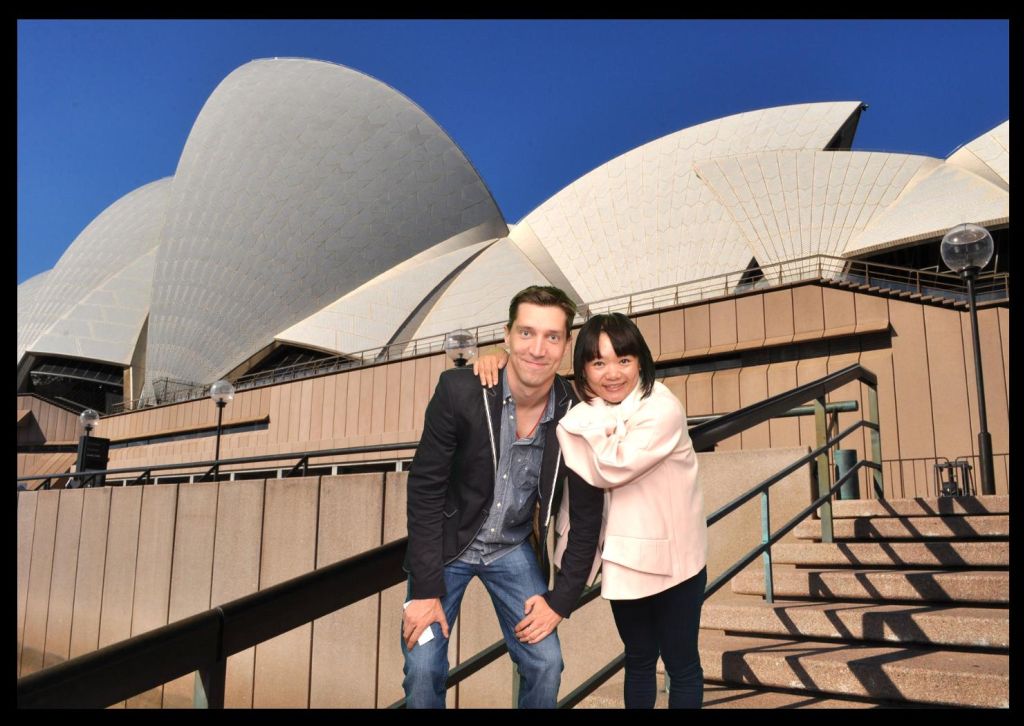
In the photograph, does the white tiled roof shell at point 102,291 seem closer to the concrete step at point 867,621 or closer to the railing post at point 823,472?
the railing post at point 823,472

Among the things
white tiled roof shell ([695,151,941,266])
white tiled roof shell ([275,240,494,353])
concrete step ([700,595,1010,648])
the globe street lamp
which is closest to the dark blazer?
concrete step ([700,595,1010,648])

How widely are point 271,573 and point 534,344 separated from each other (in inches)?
212

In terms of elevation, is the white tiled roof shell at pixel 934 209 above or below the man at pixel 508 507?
above

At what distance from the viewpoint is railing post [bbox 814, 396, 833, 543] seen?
3844 millimetres

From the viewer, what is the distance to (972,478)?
9547mm

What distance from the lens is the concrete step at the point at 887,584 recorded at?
9.91 ft

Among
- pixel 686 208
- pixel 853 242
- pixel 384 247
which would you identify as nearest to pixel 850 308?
pixel 853 242

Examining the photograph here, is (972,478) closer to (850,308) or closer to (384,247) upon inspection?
(850,308)

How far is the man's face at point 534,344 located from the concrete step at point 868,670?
1.58m

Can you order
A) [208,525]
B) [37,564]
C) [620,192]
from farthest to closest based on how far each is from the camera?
[620,192], [37,564], [208,525]

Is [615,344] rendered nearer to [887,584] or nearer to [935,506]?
[887,584]

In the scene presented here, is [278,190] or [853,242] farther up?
[278,190]

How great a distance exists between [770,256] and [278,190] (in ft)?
60.4

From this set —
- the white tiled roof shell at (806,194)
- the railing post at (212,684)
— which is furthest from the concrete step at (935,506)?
the white tiled roof shell at (806,194)
